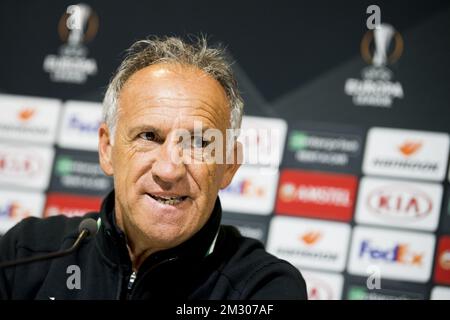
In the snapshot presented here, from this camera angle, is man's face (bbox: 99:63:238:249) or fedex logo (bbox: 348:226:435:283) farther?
fedex logo (bbox: 348:226:435:283)

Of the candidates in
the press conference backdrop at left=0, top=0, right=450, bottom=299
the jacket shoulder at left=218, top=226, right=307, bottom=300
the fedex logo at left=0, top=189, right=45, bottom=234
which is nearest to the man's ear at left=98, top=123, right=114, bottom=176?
the jacket shoulder at left=218, top=226, right=307, bottom=300

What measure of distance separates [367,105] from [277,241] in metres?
0.71

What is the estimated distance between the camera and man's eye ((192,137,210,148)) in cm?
151

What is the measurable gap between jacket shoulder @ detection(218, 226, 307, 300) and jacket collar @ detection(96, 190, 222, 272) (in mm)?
72

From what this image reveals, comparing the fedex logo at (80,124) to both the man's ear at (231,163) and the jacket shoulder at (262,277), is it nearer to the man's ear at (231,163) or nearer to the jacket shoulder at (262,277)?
the man's ear at (231,163)

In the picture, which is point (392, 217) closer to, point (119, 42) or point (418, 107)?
point (418, 107)

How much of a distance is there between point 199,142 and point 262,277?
0.33 metres

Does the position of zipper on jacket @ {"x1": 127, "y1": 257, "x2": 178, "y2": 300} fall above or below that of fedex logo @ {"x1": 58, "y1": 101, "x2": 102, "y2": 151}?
below

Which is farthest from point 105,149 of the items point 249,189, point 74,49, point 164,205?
point 74,49

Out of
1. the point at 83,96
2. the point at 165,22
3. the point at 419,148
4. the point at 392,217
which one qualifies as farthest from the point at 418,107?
the point at 83,96

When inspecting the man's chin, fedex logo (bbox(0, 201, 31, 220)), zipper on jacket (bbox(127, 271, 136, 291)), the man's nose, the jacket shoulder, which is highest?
the man's nose

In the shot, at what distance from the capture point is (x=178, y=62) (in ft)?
5.20

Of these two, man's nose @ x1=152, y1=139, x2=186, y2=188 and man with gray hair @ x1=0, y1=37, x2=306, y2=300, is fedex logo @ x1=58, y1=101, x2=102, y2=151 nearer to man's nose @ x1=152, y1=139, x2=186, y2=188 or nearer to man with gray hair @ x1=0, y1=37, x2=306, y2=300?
man with gray hair @ x1=0, y1=37, x2=306, y2=300

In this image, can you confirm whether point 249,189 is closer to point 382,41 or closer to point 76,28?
point 382,41
